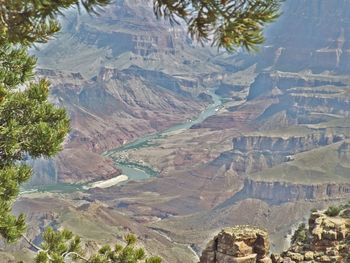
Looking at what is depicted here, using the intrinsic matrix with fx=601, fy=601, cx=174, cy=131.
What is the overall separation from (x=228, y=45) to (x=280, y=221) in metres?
126

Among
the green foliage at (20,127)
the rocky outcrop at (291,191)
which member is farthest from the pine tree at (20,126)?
the rocky outcrop at (291,191)

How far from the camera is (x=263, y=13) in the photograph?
745 centimetres

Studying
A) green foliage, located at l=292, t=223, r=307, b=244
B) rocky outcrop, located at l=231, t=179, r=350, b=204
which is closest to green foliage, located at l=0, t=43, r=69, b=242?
green foliage, located at l=292, t=223, r=307, b=244

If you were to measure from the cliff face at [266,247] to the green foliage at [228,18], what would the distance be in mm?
12339

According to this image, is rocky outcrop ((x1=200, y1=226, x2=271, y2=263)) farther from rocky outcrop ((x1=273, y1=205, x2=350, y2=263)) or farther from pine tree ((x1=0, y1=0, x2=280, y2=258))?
pine tree ((x1=0, y1=0, x2=280, y2=258))

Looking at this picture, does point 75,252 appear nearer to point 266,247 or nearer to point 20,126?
point 20,126

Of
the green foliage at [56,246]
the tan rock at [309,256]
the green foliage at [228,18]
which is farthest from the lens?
the tan rock at [309,256]

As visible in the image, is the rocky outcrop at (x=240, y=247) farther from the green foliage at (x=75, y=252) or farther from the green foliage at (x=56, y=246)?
the green foliage at (x=56, y=246)

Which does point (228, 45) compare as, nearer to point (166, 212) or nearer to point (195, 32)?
point (195, 32)

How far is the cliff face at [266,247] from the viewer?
1902cm

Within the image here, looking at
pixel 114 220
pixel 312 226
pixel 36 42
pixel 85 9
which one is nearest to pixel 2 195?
pixel 36 42

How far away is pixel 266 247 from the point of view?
19.4m

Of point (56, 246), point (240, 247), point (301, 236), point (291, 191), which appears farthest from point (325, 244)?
point (291, 191)

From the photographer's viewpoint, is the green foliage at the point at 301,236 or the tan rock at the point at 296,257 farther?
the green foliage at the point at 301,236
